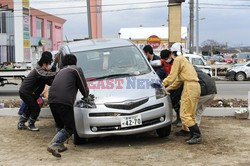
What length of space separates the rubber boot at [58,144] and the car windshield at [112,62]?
57.0 inches

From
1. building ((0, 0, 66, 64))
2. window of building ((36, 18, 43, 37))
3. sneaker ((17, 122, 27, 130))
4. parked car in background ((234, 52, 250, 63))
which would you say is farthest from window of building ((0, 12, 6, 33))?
sneaker ((17, 122, 27, 130))

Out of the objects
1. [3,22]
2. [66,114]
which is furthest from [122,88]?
[3,22]

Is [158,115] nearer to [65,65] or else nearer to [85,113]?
[85,113]

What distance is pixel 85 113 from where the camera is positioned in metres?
6.02

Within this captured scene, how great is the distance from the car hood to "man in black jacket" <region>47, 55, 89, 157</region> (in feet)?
1.25

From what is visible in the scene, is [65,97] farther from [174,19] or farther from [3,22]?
[3,22]

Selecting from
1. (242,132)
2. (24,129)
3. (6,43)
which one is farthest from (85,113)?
(6,43)

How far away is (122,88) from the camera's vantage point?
20.8 feet


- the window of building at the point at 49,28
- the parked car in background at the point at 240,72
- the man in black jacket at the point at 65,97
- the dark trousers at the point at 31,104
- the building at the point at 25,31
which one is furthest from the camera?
the window of building at the point at 49,28

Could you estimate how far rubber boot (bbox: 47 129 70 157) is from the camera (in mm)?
5625

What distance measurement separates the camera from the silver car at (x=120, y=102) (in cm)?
596

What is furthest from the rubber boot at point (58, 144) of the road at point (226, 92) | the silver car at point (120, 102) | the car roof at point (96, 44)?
the road at point (226, 92)

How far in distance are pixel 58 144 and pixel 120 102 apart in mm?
1143

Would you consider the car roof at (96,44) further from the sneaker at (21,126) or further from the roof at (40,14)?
the roof at (40,14)
